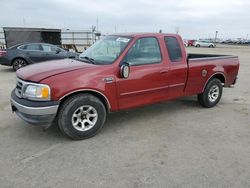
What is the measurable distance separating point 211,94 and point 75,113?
3.54 metres

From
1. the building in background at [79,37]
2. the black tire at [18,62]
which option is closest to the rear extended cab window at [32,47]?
the black tire at [18,62]

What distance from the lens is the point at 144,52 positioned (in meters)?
4.77

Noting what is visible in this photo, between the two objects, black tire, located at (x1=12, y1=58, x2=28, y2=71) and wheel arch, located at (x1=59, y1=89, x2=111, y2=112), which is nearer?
wheel arch, located at (x1=59, y1=89, x2=111, y2=112)

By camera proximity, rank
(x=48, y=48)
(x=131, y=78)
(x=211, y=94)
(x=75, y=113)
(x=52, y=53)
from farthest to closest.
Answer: (x=48, y=48), (x=52, y=53), (x=211, y=94), (x=131, y=78), (x=75, y=113)

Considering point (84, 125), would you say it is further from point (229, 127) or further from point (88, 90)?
point (229, 127)

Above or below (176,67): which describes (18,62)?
below

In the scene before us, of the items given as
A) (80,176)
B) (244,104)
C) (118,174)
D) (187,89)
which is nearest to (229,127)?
(187,89)

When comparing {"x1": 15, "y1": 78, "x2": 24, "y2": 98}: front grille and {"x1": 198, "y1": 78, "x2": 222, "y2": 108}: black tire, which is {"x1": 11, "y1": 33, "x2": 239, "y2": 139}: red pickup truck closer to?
{"x1": 15, "y1": 78, "x2": 24, "y2": 98}: front grille

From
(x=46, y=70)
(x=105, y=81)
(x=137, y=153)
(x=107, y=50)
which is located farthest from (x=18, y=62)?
(x=137, y=153)

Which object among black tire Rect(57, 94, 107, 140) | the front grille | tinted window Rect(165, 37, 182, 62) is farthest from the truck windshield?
the front grille

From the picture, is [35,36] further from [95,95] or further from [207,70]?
[95,95]

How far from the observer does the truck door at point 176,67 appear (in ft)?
16.7

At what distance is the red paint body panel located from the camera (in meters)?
3.91

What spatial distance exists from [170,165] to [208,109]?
296cm
